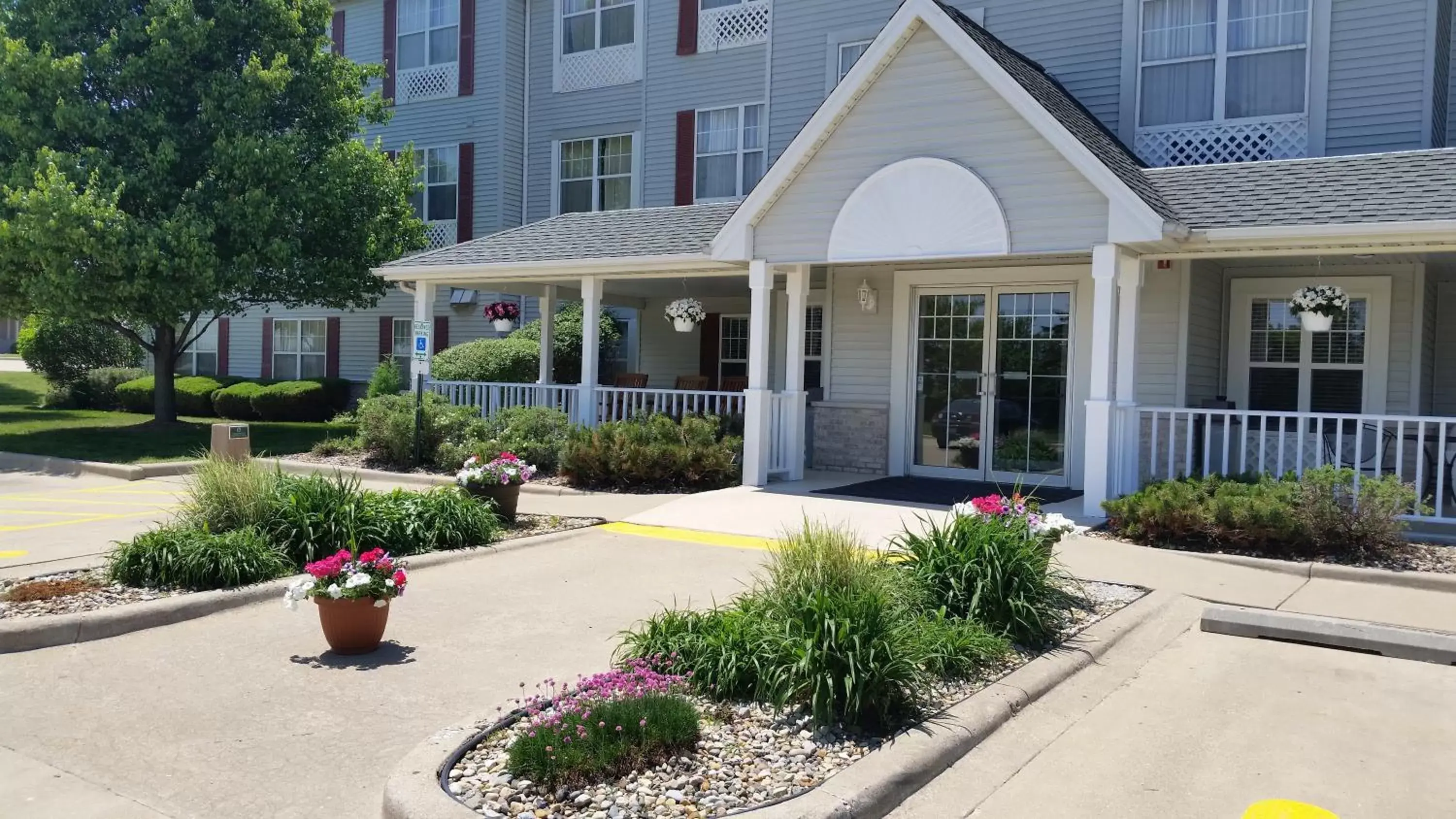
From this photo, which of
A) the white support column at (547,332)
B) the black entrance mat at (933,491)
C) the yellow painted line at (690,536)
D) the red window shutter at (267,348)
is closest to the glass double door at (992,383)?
the black entrance mat at (933,491)

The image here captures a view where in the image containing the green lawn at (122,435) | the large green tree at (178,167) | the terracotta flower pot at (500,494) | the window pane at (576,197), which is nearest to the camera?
the terracotta flower pot at (500,494)

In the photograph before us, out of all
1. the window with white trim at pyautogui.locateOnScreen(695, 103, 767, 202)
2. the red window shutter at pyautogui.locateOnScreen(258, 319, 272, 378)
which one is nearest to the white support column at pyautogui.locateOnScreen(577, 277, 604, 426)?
the window with white trim at pyautogui.locateOnScreen(695, 103, 767, 202)

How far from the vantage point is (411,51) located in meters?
23.4

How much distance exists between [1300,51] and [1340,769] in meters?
11.6

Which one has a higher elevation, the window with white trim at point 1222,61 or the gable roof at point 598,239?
the window with white trim at point 1222,61

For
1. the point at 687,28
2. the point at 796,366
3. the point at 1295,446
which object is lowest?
the point at 1295,446

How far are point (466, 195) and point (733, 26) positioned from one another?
22.3 feet

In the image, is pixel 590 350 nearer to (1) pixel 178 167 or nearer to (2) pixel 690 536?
(2) pixel 690 536

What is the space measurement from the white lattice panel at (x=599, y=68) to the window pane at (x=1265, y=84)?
10364 millimetres

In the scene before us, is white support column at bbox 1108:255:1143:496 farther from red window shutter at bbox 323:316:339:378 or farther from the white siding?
red window shutter at bbox 323:316:339:378

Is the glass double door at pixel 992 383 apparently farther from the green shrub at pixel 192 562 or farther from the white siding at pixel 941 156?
the green shrub at pixel 192 562

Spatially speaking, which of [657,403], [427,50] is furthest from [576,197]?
[657,403]

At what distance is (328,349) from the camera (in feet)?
83.6

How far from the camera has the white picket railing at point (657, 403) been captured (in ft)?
48.7
